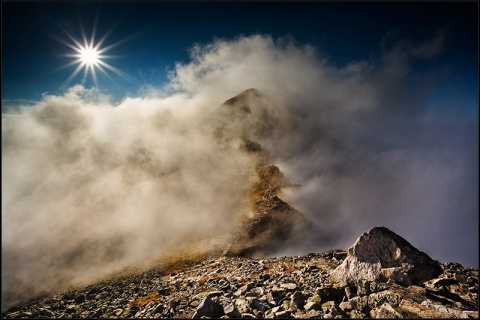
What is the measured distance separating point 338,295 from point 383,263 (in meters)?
4.74

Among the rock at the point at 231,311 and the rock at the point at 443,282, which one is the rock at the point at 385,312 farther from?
the rock at the point at 231,311

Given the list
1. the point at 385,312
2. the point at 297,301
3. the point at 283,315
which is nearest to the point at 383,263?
the point at 385,312

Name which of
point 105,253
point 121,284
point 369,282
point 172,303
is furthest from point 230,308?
point 105,253

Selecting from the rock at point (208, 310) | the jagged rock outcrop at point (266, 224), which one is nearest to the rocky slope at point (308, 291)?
the rock at point (208, 310)

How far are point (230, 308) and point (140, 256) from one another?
128 feet

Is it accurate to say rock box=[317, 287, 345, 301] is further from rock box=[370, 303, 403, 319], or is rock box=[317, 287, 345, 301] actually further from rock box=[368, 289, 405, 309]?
rock box=[370, 303, 403, 319]

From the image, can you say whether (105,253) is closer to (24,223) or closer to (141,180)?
(24,223)

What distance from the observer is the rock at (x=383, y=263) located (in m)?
16.8

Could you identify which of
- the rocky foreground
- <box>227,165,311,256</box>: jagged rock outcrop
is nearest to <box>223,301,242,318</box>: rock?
the rocky foreground

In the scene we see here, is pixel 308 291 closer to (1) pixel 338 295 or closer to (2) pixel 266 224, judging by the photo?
(1) pixel 338 295

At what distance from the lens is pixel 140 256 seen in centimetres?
4653

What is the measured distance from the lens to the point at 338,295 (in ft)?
52.2

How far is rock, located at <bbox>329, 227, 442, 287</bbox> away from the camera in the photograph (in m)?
16.8

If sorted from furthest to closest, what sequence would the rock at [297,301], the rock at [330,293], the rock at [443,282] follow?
1. the rock at [443,282]
2. the rock at [330,293]
3. the rock at [297,301]
